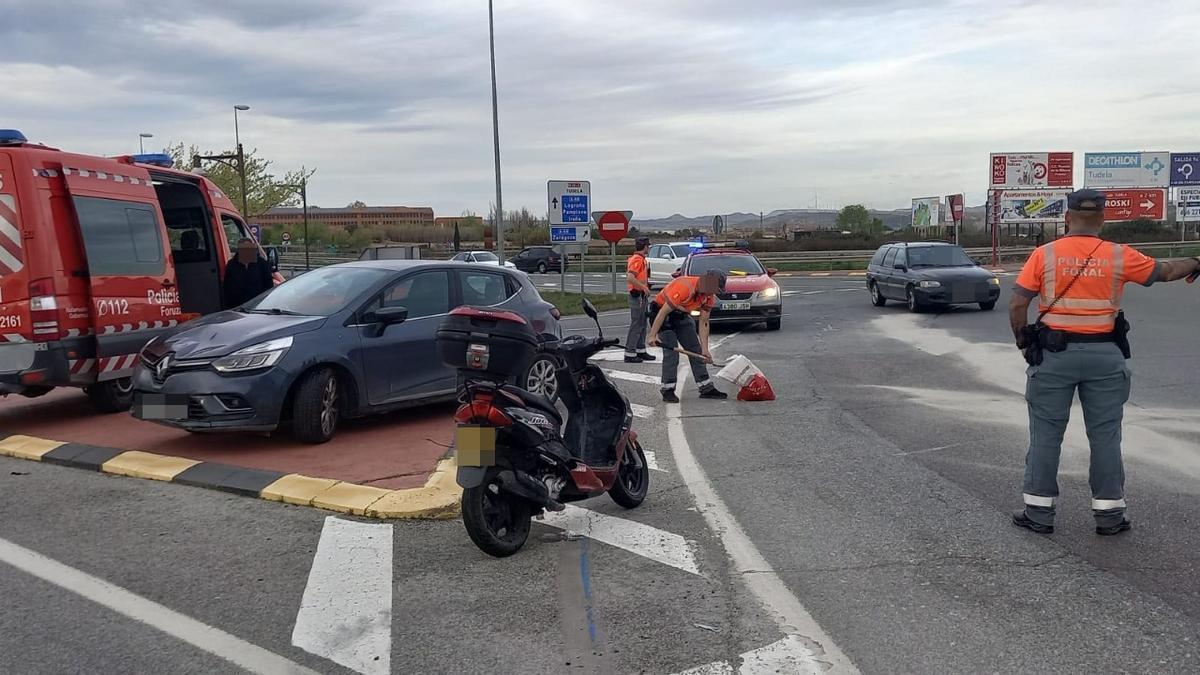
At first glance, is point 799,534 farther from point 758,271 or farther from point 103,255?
point 758,271

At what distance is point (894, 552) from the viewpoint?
18.1ft

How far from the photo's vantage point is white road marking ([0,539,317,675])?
4.24 meters

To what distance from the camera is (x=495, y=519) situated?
5.52 m

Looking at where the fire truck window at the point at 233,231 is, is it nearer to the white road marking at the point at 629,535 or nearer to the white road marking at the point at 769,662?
the white road marking at the point at 629,535

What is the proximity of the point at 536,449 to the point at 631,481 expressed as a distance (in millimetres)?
1152

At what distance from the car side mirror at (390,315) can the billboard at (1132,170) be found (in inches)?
2744

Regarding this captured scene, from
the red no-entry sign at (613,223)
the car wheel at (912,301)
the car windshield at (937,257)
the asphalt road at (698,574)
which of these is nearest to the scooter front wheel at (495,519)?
the asphalt road at (698,574)

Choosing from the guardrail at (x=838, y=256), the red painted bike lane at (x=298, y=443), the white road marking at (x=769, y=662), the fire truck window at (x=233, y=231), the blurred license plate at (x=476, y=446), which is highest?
the fire truck window at (x=233, y=231)

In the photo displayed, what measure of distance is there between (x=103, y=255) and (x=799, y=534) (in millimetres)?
7122

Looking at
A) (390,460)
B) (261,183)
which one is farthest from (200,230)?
(261,183)

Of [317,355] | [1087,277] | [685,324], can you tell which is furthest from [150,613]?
[685,324]

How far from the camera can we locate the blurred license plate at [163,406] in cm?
783

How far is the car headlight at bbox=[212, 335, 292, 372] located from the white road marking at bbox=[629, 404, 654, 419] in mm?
3486

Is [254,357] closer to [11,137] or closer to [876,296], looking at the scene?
[11,137]
